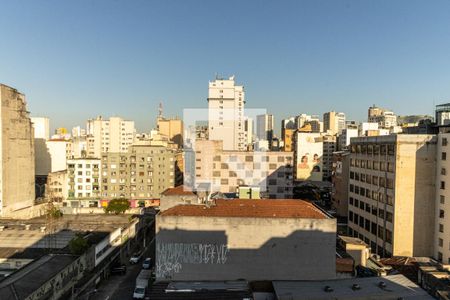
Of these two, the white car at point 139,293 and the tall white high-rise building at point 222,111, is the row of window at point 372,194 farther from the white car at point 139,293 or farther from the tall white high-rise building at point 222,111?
the tall white high-rise building at point 222,111

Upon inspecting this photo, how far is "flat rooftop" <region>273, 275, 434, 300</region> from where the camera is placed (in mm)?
15969

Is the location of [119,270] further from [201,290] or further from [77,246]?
[201,290]

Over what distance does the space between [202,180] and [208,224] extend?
967 inches

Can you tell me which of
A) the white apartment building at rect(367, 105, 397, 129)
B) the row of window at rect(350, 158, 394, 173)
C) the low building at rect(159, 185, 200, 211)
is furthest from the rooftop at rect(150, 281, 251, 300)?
the white apartment building at rect(367, 105, 397, 129)

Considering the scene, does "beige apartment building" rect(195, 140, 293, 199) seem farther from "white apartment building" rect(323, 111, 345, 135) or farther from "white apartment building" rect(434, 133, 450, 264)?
"white apartment building" rect(323, 111, 345, 135)

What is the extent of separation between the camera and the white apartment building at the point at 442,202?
24719 mm

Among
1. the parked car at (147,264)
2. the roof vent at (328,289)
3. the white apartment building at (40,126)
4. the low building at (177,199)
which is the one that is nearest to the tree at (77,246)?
the parked car at (147,264)

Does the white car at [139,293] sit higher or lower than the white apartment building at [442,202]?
lower

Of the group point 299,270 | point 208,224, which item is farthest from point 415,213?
point 208,224

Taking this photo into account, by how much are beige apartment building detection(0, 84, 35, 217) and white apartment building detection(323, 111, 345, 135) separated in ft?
344

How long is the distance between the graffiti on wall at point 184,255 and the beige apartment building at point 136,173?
104ft

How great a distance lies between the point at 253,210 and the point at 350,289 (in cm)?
673

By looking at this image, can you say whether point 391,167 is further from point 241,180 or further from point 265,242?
point 241,180

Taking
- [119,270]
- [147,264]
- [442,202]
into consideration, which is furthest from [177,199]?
[442,202]
